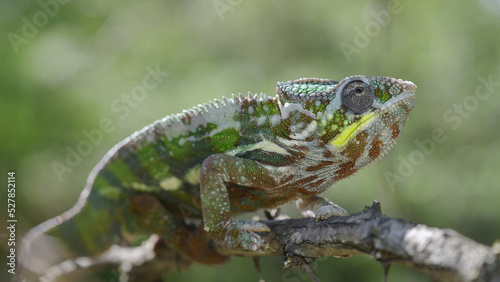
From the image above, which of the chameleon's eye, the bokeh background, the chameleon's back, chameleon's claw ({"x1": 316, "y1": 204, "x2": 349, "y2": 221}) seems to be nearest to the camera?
chameleon's claw ({"x1": 316, "y1": 204, "x2": 349, "y2": 221})

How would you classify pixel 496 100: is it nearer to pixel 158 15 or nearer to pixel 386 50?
pixel 386 50

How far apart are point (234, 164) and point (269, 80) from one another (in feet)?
11.3

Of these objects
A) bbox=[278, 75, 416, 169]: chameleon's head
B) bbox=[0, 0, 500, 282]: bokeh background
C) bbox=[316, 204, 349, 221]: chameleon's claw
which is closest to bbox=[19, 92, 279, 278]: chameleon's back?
bbox=[278, 75, 416, 169]: chameleon's head

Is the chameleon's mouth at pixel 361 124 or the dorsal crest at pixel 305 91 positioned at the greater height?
the dorsal crest at pixel 305 91

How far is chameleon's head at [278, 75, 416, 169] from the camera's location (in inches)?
113

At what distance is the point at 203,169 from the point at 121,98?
3824mm

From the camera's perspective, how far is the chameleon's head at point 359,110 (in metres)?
2.86

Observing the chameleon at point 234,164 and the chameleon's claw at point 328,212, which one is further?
the chameleon at point 234,164

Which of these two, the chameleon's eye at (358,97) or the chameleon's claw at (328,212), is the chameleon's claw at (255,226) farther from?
the chameleon's eye at (358,97)

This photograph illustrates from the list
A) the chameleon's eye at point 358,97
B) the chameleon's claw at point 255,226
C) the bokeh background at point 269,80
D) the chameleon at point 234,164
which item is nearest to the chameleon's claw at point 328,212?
the chameleon at point 234,164

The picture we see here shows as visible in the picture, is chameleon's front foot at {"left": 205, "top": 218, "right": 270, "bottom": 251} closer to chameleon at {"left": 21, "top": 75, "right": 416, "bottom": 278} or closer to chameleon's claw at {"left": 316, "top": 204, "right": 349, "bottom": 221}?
chameleon at {"left": 21, "top": 75, "right": 416, "bottom": 278}

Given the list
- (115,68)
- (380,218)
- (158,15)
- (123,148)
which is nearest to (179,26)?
(158,15)

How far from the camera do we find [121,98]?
6363 mm

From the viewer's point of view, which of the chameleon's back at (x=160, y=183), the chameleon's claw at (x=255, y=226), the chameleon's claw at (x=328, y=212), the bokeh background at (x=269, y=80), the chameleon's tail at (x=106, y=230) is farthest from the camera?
the bokeh background at (x=269, y=80)
